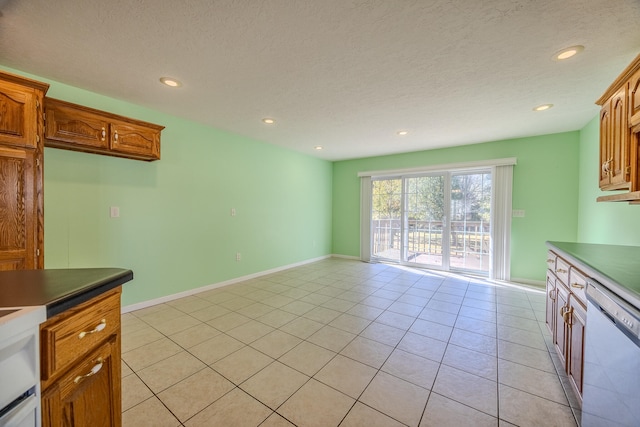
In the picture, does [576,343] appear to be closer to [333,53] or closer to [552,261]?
[552,261]

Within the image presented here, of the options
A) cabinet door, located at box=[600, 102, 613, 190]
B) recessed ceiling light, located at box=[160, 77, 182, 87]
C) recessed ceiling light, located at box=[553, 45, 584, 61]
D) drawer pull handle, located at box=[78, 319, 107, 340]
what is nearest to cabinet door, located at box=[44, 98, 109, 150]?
recessed ceiling light, located at box=[160, 77, 182, 87]

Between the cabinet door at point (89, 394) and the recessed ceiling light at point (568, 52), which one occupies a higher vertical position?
the recessed ceiling light at point (568, 52)

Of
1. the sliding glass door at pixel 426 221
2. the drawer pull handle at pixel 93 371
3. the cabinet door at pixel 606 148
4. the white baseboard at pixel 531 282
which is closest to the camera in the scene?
the drawer pull handle at pixel 93 371

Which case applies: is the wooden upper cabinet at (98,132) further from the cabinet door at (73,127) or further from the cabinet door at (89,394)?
the cabinet door at (89,394)

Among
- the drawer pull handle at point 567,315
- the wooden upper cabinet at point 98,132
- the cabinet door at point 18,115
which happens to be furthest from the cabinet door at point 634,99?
the cabinet door at point 18,115

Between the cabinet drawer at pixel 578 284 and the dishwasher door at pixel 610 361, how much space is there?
6.0 inches

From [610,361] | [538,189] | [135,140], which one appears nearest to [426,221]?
[538,189]

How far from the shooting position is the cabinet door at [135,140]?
2.58 metres

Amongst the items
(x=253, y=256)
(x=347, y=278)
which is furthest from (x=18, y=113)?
(x=347, y=278)

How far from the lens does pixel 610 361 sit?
1.07m

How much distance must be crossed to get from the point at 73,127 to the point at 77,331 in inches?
90.8

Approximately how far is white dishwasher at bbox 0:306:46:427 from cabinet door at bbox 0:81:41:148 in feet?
6.17

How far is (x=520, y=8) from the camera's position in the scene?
1.47m

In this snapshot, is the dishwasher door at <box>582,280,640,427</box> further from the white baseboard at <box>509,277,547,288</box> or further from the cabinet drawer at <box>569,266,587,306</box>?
the white baseboard at <box>509,277,547,288</box>
